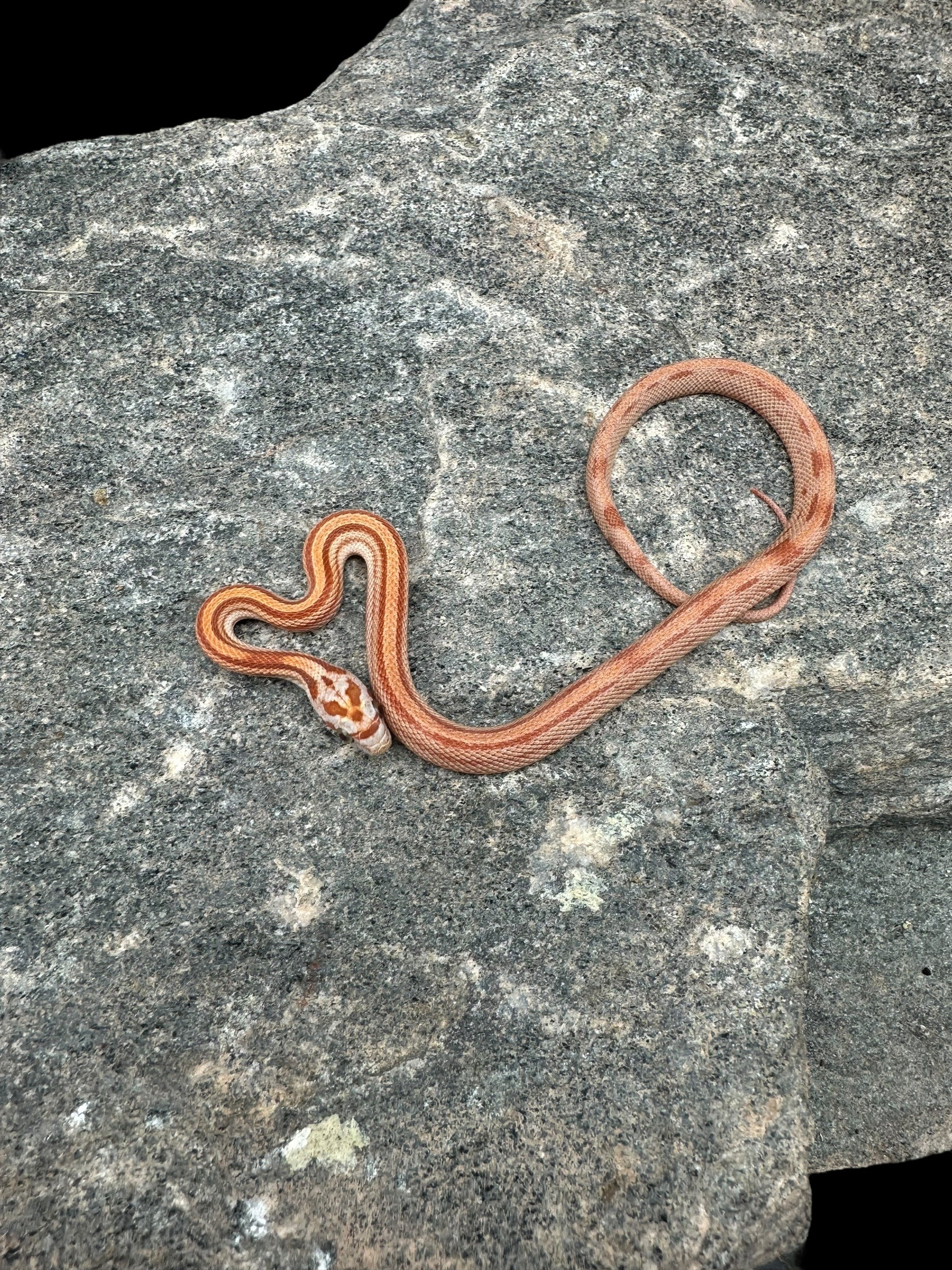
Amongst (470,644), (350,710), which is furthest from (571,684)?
(350,710)

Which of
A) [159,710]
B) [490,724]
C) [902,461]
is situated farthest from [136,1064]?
[902,461]

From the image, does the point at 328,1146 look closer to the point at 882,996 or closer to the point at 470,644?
the point at 470,644

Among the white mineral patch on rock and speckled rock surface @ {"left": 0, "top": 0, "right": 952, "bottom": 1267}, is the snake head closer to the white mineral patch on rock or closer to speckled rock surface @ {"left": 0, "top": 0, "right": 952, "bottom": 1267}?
speckled rock surface @ {"left": 0, "top": 0, "right": 952, "bottom": 1267}

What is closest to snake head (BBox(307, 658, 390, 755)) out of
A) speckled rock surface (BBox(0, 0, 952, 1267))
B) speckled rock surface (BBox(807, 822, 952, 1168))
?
speckled rock surface (BBox(0, 0, 952, 1267))

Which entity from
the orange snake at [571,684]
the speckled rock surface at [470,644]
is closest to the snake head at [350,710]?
the orange snake at [571,684]

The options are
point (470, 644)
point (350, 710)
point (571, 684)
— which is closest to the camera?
point (350, 710)

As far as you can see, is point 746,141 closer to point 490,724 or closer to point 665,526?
point 665,526

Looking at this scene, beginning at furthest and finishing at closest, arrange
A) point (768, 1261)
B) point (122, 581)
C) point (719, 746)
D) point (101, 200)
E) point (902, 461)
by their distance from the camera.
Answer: point (101, 200)
point (902, 461)
point (122, 581)
point (719, 746)
point (768, 1261)
